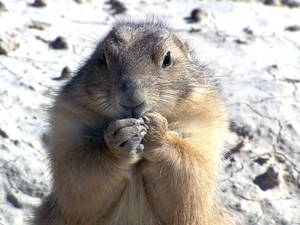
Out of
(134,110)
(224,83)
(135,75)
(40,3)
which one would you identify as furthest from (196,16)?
(134,110)

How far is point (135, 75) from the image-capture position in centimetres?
398

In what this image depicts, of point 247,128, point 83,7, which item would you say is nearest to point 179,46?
point 247,128

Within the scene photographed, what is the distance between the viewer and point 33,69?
21.5 ft

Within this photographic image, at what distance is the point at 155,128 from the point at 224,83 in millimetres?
2913

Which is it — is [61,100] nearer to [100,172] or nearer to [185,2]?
[100,172]

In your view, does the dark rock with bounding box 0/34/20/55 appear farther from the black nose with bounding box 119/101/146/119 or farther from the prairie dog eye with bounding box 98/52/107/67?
the black nose with bounding box 119/101/146/119

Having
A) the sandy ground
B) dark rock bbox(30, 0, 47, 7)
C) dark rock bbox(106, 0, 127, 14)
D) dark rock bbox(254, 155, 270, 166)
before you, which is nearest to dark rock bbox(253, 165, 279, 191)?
the sandy ground

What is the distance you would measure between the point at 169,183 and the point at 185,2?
4704 millimetres

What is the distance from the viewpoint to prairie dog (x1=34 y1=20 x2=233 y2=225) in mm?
3949

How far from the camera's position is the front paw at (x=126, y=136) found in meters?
3.81

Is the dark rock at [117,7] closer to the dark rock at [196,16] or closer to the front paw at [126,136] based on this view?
the dark rock at [196,16]

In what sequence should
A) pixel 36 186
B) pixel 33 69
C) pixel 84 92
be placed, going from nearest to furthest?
pixel 84 92 < pixel 36 186 < pixel 33 69

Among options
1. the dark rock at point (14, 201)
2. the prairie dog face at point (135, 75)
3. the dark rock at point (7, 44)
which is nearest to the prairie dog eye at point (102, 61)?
the prairie dog face at point (135, 75)

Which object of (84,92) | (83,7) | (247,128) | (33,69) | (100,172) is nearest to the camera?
(100,172)
